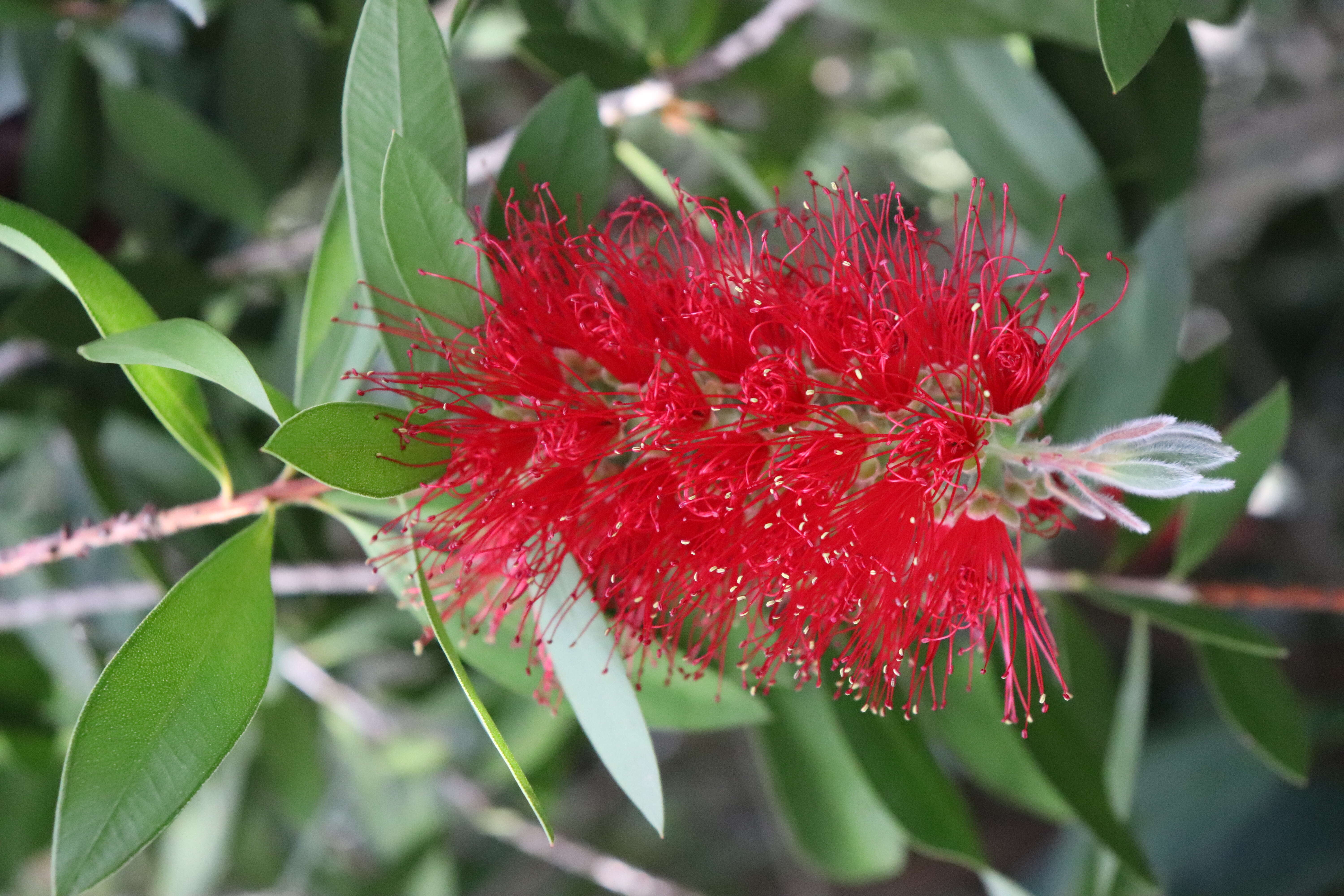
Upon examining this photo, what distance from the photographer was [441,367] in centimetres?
78

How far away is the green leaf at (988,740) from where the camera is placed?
1150 millimetres

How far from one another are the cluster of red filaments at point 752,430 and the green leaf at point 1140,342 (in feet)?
0.95

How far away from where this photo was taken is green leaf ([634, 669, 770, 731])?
90 cm

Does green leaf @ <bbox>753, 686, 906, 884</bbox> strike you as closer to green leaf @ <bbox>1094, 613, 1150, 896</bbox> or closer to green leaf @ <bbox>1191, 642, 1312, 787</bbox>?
green leaf @ <bbox>1094, 613, 1150, 896</bbox>

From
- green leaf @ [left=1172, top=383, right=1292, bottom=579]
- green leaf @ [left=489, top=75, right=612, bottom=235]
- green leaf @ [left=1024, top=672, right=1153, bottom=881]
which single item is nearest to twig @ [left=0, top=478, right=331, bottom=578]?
green leaf @ [left=489, top=75, right=612, bottom=235]

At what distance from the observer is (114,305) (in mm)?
722

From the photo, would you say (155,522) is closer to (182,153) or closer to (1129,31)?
(182,153)

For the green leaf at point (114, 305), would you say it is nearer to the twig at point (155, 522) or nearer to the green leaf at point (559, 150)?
the twig at point (155, 522)

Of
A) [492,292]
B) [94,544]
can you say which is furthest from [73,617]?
[492,292]

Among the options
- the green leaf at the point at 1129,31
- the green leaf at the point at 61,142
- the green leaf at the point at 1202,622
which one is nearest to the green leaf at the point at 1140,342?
the green leaf at the point at 1202,622

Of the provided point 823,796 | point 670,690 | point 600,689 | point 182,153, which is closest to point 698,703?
point 670,690

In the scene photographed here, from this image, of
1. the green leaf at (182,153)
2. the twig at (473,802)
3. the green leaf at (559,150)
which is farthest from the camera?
the twig at (473,802)

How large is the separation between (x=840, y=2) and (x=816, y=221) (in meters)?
0.37

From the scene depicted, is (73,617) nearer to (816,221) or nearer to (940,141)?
(816,221)
